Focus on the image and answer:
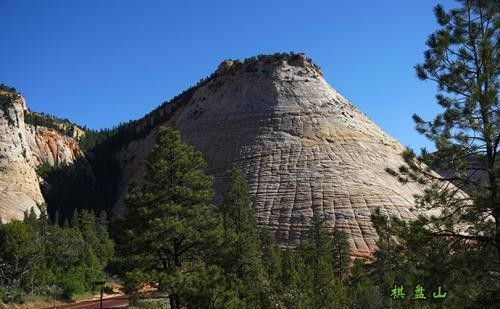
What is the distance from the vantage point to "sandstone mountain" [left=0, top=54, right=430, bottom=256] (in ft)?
188

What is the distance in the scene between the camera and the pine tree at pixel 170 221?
20.1 meters

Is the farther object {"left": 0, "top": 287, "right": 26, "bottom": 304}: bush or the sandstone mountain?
the sandstone mountain

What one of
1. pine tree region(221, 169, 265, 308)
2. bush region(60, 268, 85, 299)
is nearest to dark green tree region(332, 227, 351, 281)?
pine tree region(221, 169, 265, 308)

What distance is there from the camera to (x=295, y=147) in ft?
232

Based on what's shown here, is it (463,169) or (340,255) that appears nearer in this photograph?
(463,169)

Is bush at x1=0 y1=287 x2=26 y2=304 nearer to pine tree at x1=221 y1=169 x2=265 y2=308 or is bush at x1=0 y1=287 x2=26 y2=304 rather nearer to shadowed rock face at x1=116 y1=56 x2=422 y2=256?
pine tree at x1=221 y1=169 x2=265 y2=308

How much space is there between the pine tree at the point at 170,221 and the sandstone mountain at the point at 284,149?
3095 cm

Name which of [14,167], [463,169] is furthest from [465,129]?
[14,167]

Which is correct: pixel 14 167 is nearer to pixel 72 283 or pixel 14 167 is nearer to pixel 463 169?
pixel 72 283

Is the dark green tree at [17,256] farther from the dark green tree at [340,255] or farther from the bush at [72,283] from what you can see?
the dark green tree at [340,255]

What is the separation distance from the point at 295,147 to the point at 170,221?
2024 inches

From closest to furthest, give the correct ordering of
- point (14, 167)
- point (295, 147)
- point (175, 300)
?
1. point (175, 300)
2. point (295, 147)
3. point (14, 167)

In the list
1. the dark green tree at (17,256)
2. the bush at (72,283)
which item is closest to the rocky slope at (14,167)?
the bush at (72,283)

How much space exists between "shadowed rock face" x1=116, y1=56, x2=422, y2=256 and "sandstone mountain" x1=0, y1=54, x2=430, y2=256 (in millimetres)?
126
